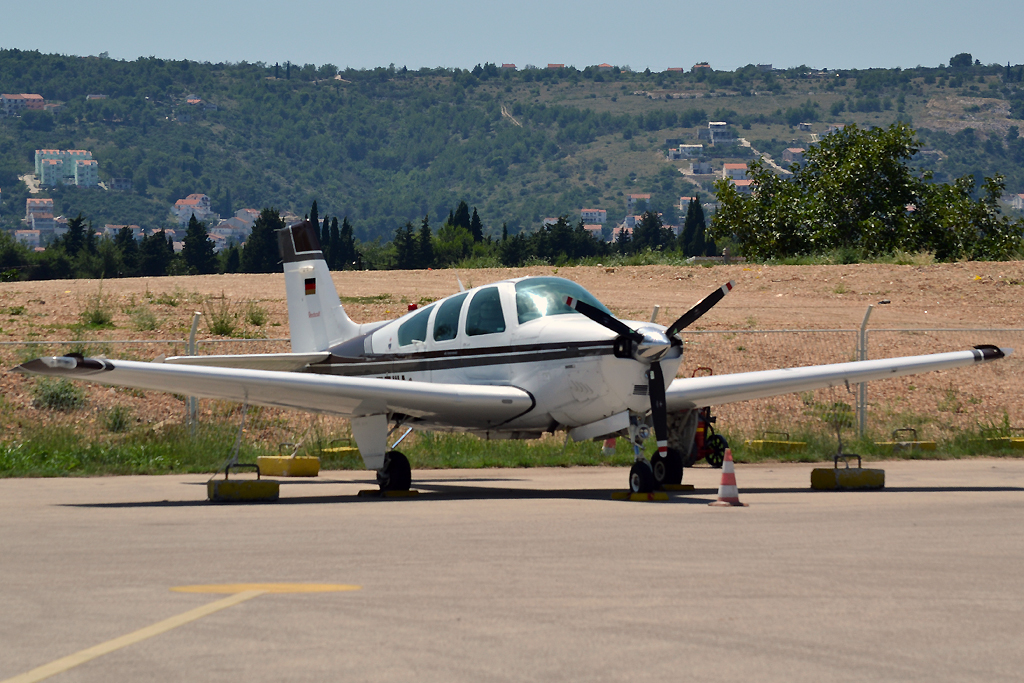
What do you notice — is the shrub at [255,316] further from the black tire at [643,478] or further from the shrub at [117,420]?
the black tire at [643,478]

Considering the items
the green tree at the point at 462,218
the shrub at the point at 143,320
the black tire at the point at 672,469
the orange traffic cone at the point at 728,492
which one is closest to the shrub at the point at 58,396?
the shrub at the point at 143,320

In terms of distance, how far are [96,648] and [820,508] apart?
796 centimetres

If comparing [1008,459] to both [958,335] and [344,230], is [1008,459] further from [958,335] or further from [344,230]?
[344,230]

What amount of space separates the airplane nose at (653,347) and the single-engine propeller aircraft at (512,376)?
2cm

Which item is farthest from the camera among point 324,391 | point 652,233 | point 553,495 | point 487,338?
point 652,233

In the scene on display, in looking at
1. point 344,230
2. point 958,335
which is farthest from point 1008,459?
point 344,230

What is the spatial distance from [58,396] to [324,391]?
9793 mm

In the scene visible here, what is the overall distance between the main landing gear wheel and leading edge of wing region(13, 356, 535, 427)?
2.18 feet

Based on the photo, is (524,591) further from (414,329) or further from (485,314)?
(414,329)

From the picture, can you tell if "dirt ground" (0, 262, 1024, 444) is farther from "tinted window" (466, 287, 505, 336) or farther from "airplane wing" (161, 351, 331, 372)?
"tinted window" (466, 287, 505, 336)

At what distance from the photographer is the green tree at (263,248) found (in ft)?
410

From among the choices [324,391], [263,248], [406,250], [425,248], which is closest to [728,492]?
[324,391]

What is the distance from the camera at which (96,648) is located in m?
5.57

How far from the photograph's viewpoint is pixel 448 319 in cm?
1494
